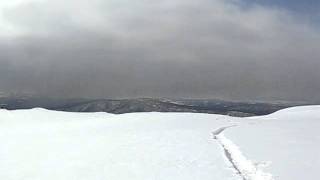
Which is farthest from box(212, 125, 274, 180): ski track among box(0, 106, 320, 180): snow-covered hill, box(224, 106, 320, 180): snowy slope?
box(224, 106, 320, 180): snowy slope

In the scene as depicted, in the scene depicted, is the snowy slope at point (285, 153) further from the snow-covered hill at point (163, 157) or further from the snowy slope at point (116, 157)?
the snowy slope at point (116, 157)

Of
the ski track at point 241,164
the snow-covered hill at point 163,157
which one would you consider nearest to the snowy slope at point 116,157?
the snow-covered hill at point 163,157

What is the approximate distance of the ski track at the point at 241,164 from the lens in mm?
13852

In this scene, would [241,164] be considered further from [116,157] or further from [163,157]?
[116,157]

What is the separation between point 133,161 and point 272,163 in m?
5.02

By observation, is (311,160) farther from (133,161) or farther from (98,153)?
(98,153)

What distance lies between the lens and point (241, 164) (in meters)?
16.2

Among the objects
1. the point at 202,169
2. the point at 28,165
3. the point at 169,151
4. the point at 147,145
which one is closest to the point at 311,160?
the point at 202,169

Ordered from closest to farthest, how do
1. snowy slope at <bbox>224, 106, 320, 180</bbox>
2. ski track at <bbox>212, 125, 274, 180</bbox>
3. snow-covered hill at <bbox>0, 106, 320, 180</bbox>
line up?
ski track at <bbox>212, 125, 274, 180</bbox>
snowy slope at <bbox>224, 106, 320, 180</bbox>
snow-covered hill at <bbox>0, 106, 320, 180</bbox>

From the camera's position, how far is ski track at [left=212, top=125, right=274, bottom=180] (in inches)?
545

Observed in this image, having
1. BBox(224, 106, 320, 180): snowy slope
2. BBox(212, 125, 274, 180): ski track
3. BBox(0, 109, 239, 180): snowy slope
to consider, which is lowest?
BBox(0, 109, 239, 180): snowy slope

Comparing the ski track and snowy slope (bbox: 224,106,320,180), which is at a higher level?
snowy slope (bbox: 224,106,320,180)

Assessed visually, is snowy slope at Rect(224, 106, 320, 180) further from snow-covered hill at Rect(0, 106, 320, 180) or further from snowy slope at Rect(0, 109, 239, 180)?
snowy slope at Rect(0, 109, 239, 180)

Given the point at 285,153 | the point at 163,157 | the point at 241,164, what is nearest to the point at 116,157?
the point at 163,157
